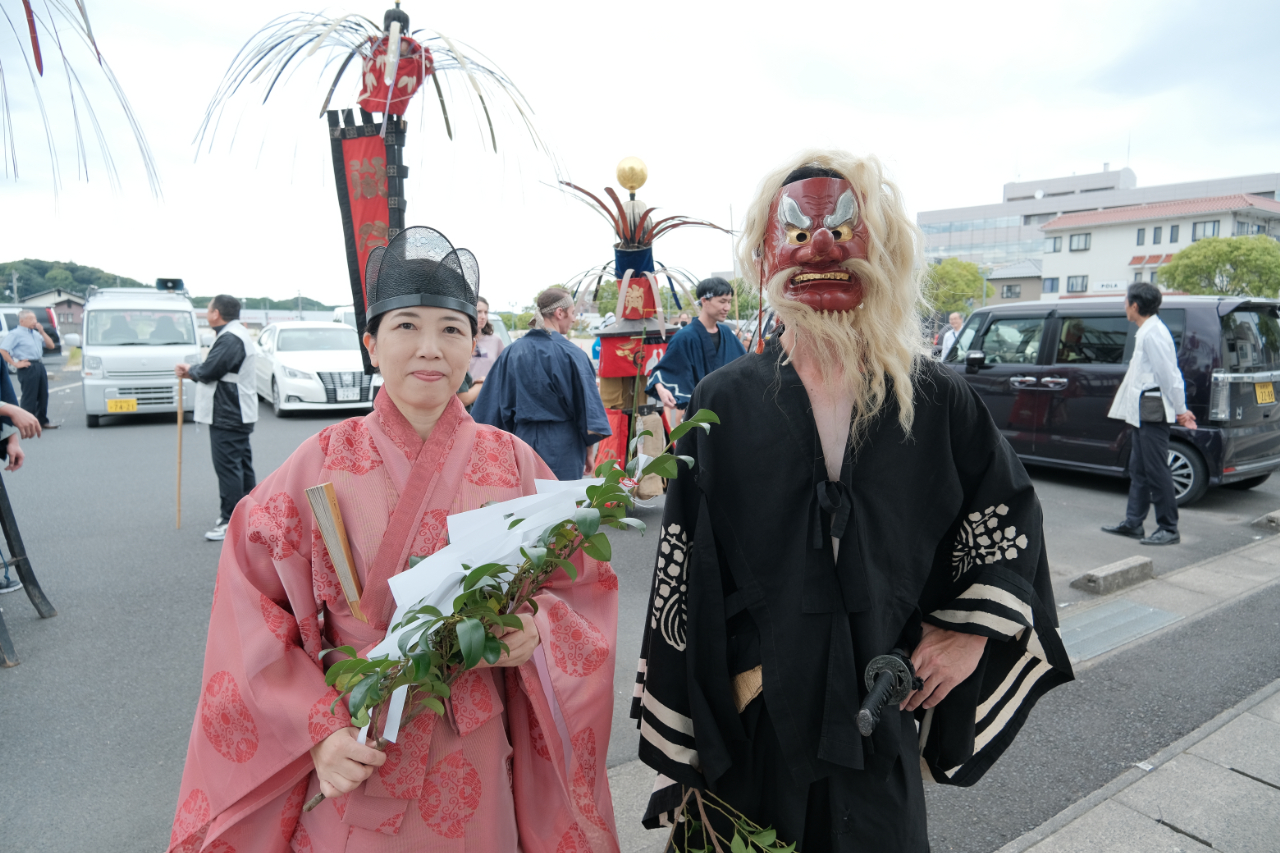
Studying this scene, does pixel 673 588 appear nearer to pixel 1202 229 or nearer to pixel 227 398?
pixel 227 398

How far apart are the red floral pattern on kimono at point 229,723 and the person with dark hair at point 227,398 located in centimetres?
468

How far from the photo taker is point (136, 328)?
11125 mm

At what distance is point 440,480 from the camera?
4.89ft

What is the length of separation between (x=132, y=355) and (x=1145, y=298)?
12002 mm

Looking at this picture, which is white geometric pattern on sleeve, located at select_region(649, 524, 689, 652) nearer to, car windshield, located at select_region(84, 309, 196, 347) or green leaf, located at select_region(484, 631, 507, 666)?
green leaf, located at select_region(484, 631, 507, 666)

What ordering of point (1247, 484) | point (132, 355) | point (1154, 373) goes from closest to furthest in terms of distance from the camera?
1. point (1154, 373)
2. point (1247, 484)
3. point (132, 355)

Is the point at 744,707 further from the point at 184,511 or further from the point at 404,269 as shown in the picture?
the point at 184,511

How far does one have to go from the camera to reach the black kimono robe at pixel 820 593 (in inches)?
52.9

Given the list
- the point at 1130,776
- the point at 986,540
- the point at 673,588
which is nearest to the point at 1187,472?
the point at 1130,776

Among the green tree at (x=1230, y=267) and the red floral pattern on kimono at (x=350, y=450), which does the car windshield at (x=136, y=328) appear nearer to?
the red floral pattern on kimono at (x=350, y=450)

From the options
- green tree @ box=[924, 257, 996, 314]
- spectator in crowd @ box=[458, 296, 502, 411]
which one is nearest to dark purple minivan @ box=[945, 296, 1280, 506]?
spectator in crowd @ box=[458, 296, 502, 411]

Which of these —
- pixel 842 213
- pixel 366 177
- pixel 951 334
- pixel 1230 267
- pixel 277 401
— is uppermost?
pixel 1230 267

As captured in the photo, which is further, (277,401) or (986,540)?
(277,401)

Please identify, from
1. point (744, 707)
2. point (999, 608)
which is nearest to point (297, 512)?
point (744, 707)
